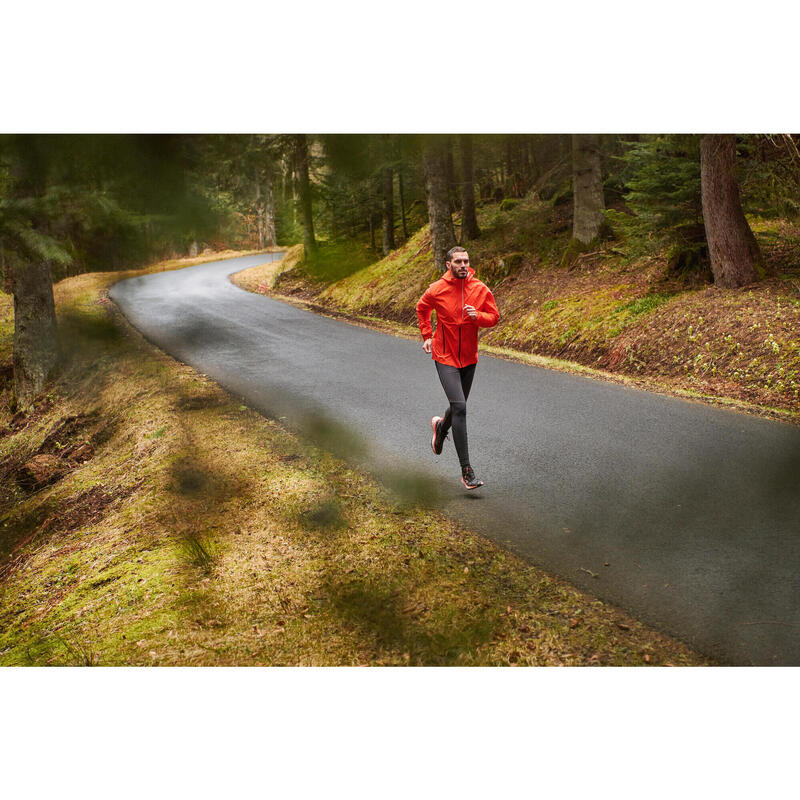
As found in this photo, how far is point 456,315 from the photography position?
4.74 meters

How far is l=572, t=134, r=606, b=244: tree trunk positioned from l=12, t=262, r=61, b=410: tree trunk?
31.5ft

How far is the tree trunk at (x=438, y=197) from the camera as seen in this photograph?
4219 millimetres

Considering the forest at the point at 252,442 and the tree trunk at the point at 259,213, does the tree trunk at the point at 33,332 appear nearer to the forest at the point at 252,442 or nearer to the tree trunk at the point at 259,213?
the forest at the point at 252,442

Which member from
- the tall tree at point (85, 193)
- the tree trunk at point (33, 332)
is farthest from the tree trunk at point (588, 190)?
the tall tree at point (85, 193)

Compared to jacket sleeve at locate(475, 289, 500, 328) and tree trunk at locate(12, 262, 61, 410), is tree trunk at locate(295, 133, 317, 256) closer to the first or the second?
tree trunk at locate(12, 262, 61, 410)

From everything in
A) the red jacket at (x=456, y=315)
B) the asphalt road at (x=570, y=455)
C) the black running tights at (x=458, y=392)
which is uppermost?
the red jacket at (x=456, y=315)

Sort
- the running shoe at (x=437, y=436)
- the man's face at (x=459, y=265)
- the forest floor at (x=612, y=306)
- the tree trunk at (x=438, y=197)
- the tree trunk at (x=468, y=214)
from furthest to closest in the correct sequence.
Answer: the tree trunk at (x=468, y=214)
the forest floor at (x=612, y=306)
the running shoe at (x=437, y=436)
the man's face at (x=459, y=265)
the tree trunk at (x=438, y=197)

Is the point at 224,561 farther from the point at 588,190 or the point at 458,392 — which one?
the point at 588,190

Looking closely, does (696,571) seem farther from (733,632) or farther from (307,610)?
(307,610)

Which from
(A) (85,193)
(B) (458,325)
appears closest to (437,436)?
(B) (458,325)

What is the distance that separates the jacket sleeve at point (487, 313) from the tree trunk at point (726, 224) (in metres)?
5.94

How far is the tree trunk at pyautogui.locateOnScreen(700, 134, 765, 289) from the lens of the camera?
896cm

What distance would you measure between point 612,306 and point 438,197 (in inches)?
192

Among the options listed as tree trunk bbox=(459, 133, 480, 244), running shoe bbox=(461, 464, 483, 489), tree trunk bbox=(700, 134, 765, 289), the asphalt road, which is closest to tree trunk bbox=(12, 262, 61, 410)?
the asphalt road
